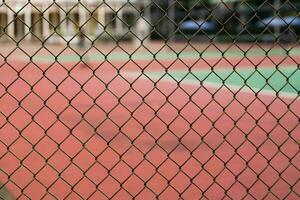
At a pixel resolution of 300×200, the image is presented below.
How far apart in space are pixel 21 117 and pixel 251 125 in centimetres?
383

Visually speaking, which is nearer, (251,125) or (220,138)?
(220,138)

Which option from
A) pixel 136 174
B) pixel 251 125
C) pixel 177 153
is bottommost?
pixel 136 174

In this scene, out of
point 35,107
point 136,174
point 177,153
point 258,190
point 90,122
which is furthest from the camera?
point 35,107

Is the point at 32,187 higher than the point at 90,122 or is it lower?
lower

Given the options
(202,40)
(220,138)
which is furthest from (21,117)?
(202,40)

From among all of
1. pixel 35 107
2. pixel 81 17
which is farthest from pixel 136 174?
pixel 81 17

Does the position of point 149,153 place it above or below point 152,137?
below

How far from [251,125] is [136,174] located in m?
3.04

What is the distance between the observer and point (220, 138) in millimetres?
6680

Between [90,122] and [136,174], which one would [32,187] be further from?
[90,122]

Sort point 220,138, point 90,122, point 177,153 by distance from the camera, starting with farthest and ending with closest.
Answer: point 90,122
point 220,138
point 177,153

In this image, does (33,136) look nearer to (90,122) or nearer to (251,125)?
(90,122)

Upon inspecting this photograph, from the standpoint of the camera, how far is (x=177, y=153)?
583 cm

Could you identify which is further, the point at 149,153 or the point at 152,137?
the point at 152,137
